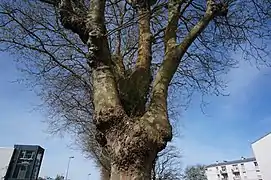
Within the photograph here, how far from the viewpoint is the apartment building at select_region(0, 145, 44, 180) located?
79.8 ft

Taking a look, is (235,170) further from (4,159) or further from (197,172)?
(4,159)

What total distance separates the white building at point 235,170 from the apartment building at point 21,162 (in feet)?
152

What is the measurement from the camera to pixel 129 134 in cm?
259

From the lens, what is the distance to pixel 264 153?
26.4 m

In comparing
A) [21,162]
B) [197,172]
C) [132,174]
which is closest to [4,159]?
[21,162]

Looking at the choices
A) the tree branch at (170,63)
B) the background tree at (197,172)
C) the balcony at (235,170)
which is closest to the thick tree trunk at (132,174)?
the tree branch at (170,63)

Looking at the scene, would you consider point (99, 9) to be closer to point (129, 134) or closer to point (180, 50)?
point (180, 50)

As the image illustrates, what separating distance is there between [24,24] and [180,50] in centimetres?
329

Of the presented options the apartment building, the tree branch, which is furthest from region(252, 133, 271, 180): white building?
the tree branch

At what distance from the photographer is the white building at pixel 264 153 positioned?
25.2 meters

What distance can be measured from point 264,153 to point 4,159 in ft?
90.4

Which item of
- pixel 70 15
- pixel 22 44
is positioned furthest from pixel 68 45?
pixel 70 15

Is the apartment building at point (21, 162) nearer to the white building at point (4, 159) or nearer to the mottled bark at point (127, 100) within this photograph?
the white building at point (4, 159)

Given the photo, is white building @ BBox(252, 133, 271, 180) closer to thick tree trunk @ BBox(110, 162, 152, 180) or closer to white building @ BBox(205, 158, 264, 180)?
thick tree trunk @ BBox(110, 162, 152, 180)
